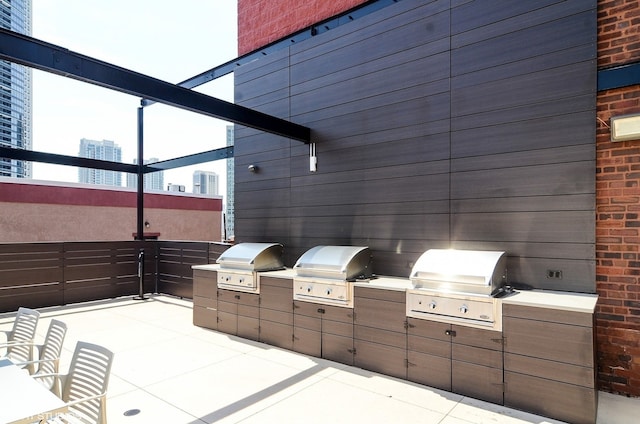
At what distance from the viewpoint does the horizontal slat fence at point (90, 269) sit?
595 cm

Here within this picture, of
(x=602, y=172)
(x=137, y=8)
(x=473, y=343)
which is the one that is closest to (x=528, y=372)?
(x=473, y=343)

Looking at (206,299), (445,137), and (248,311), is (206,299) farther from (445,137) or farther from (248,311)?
(445,137)

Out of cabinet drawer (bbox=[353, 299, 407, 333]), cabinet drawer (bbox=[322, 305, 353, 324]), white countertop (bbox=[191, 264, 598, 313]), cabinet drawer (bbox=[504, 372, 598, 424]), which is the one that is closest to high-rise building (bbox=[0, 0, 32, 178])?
cabinet drawer (bbox=[322, 305, 353, 324])

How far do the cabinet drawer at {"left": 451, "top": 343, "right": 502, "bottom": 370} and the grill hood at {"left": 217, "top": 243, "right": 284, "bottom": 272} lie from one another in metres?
2.46

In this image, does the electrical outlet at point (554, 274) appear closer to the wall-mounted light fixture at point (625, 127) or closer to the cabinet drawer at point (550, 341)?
the cabinet drawer at point (550, 341)

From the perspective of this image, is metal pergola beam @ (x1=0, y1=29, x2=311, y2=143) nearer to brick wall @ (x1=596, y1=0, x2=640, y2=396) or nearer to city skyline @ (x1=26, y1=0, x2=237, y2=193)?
city skyline @ (x1=26, y1=0, x2=237, y2=193)

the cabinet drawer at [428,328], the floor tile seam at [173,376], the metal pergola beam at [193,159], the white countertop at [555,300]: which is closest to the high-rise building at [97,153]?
the metal pergola beam at [193,159]

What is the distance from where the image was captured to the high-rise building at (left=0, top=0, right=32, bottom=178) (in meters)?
24.6

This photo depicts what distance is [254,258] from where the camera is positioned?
449 centimetres

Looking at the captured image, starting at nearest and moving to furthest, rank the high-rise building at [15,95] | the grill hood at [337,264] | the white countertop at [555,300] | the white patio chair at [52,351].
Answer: the white patio chair at [52,351], the white countertop at [555,300], the grill hood at [337,264], the high-rise building at [15,95]

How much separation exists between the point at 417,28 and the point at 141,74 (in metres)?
2.82

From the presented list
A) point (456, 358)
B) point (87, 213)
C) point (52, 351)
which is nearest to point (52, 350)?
point (52, 351)

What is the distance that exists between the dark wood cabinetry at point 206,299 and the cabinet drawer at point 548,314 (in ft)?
11.8

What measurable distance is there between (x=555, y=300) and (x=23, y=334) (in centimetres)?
406
